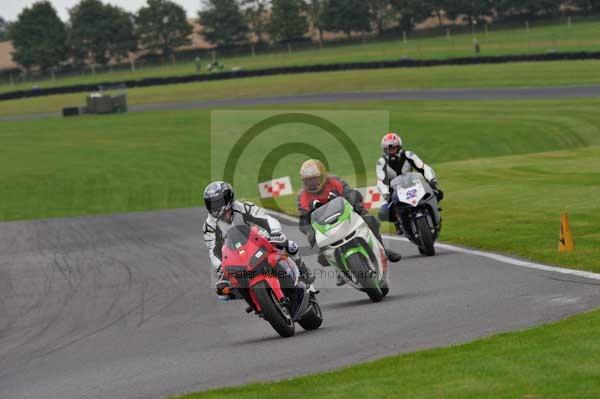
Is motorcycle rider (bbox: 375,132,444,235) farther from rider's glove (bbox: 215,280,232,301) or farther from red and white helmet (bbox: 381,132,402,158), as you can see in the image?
rider's glove (bbox: 215,280,232,301)

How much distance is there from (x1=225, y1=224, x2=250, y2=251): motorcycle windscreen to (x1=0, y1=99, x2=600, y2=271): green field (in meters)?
5.17

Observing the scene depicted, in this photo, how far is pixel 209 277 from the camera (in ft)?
58.3

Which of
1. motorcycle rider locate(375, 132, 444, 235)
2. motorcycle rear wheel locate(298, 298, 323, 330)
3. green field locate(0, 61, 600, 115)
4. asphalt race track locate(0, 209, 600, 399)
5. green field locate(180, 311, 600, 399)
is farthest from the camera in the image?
green field locate(0, 61, 600, 115)

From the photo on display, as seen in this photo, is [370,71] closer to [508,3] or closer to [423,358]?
[508,3]

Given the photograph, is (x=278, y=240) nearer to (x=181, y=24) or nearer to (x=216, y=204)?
(x=216, y=204)

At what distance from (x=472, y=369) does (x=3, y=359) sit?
6213mm

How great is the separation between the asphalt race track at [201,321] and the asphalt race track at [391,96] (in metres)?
37.5

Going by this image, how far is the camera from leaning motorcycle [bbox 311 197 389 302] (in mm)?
12938

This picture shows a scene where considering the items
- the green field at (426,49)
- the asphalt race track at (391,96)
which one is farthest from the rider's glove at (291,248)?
the green field at (426,49)

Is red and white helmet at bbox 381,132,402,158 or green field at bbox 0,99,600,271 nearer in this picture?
red and white helmet at bbox 381,132,402,158

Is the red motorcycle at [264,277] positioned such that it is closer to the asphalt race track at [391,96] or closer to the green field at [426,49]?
the asphalt race track at [391,96]

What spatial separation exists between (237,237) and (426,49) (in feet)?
256

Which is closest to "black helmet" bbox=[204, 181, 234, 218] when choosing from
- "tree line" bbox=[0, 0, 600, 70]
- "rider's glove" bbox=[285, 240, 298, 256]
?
"rider's glove" bbox=[285, 240, 298, 256]

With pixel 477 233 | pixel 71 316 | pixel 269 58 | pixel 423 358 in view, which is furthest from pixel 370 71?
pixel 423 358
